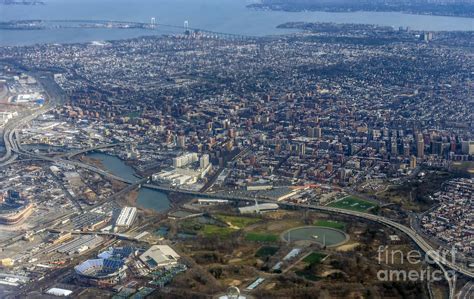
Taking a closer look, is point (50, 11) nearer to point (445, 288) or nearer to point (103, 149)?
point (103, 149)

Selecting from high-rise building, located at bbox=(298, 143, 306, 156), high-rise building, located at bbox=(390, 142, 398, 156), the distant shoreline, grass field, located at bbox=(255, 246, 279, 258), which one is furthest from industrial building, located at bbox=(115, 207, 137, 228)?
the distant shoreline

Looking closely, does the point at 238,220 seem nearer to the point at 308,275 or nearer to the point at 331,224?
the point at 331,224

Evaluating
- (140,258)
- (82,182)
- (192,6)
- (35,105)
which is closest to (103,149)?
(82,182)

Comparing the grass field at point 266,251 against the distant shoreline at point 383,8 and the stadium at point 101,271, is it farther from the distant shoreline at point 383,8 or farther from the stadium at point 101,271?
the distant shoreline at point 383,8

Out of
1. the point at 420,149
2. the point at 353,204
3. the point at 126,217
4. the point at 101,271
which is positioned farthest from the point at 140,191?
the point at 420,149

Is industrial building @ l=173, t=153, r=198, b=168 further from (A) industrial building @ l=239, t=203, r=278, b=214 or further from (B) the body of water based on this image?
(B) the body of water

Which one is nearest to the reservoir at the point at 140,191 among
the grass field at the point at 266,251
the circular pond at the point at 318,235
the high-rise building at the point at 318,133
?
the circular pond at the point at 318,235
